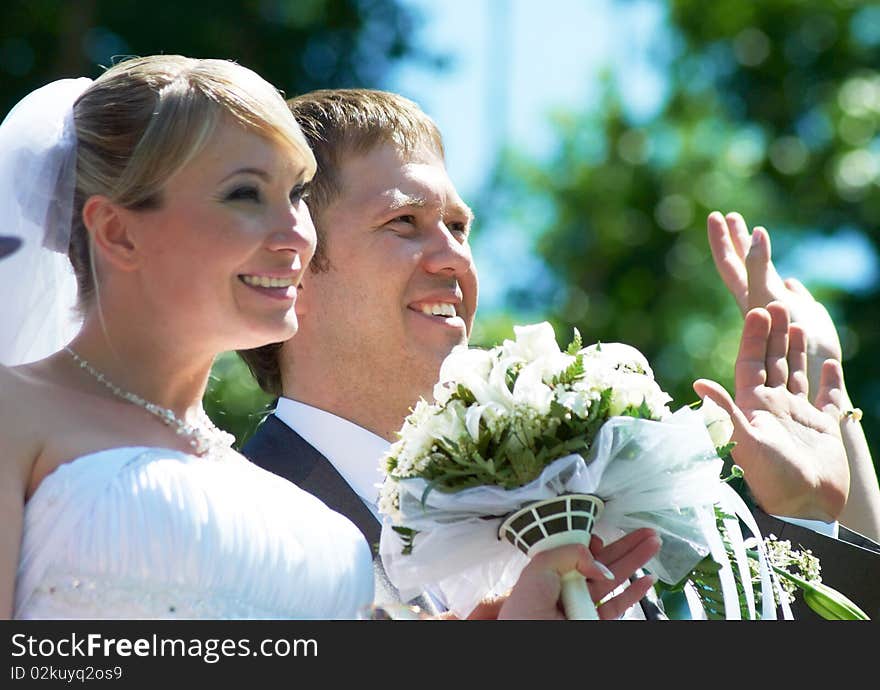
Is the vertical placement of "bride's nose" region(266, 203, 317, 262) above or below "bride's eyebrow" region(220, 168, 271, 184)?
below

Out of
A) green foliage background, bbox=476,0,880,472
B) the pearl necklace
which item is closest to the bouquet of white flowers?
the pearl necklace

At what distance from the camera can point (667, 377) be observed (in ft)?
48.4

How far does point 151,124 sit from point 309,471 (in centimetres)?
137

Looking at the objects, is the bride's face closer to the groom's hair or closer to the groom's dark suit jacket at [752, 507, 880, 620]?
the groom's hair

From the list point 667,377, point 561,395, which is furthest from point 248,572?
point 667,377

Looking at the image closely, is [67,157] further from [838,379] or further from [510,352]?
[838,379]

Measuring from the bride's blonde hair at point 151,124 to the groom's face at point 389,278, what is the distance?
3.80ft

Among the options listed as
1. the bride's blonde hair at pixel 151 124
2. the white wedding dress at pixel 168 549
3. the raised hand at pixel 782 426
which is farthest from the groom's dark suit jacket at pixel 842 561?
the bride's blonde hair at pixel 151 124

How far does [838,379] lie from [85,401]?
281cm

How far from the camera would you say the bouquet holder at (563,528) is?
3402 mm

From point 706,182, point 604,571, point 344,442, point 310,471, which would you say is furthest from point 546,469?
point 706,182

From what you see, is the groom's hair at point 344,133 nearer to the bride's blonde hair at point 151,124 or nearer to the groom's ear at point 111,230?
the bride's blonde hair at point 151,124

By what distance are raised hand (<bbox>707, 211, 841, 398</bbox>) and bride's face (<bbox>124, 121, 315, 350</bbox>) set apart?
2.15 meters

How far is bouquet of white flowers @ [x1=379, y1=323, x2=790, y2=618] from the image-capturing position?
3.41 metres
